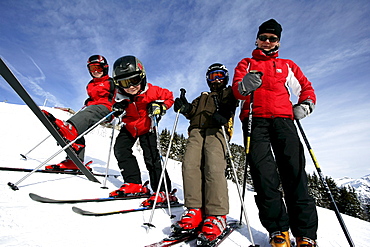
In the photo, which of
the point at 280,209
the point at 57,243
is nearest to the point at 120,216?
A: the point at 57,243

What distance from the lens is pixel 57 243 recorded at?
4.86 feet

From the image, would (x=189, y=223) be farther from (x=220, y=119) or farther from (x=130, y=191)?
(x=130, y=191)

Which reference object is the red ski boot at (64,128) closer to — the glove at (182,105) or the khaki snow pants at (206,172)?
the glove at (182,105)

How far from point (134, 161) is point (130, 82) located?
1518 mm

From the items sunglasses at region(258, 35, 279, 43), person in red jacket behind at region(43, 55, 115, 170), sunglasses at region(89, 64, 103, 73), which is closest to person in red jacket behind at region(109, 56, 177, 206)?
person in red jacket behind at region(43, 55, 115, 170)

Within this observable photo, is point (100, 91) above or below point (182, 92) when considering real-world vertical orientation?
above

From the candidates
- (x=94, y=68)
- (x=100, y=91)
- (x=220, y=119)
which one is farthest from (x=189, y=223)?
(x=94, y=68)

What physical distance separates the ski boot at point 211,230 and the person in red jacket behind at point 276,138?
0.46 meters

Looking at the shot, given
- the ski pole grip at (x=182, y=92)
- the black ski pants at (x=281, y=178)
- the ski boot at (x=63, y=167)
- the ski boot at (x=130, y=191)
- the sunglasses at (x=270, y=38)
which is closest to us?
the black ski pants at (x=281, y=178)

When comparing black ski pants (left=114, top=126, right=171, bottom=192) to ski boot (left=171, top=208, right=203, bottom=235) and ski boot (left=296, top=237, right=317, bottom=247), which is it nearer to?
ski boot (left=171, top=208, right=203, bottom=235)

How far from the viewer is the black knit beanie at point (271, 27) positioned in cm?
262

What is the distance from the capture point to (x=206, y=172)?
7.61 feet

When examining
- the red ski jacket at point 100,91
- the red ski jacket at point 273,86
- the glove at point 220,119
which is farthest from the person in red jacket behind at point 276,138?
the red ski jacket at point 100,91

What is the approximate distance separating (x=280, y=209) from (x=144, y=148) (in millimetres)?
2490
